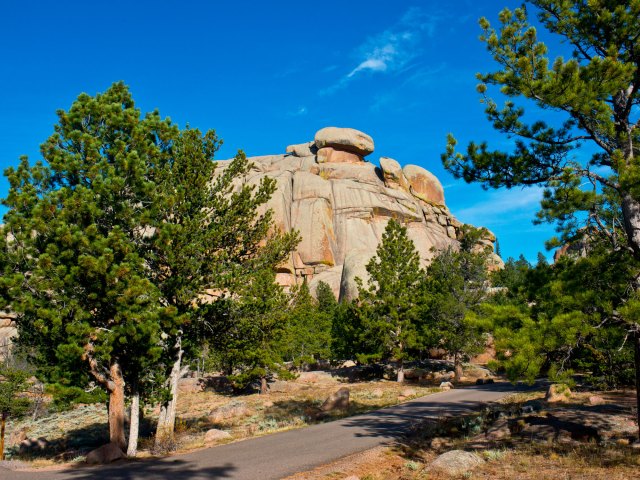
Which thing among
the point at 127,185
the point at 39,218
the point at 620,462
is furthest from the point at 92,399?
the point at 620,462

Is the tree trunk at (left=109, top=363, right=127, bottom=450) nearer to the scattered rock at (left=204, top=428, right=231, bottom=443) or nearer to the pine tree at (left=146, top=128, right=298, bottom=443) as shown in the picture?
the pine tree at (left=146, top=128, right=298, bottom=443)

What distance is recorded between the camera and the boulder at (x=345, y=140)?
316 ft

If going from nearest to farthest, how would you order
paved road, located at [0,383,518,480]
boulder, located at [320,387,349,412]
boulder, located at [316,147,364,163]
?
1. paved road, located at [0,383,518,480]
2. boulder, located at [320,387,349,412]
3. boulder, located at [316,147,364,163]

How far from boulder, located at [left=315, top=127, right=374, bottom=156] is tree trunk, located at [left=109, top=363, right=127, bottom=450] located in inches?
3454

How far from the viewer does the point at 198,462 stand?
34.9 ft

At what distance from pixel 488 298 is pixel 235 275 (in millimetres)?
29798

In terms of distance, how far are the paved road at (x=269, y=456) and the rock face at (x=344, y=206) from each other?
54.5 metres

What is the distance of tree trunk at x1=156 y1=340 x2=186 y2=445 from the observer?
1433 centimetres

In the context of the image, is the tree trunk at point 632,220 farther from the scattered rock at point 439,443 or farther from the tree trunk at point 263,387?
the tree trunk at point 263,387

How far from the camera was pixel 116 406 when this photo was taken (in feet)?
41.9

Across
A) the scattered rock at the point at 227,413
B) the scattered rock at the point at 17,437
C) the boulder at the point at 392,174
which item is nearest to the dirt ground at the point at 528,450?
the scattered rock at the point at 227,413

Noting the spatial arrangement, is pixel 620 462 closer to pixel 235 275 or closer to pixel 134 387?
pixel 235 275

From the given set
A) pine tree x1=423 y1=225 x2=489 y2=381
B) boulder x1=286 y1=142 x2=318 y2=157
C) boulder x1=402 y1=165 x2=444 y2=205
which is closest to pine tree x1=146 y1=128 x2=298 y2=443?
pine tree x1=423 y1=225 x2=489 y2=381

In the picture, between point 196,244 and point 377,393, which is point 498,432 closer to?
point 196,244
